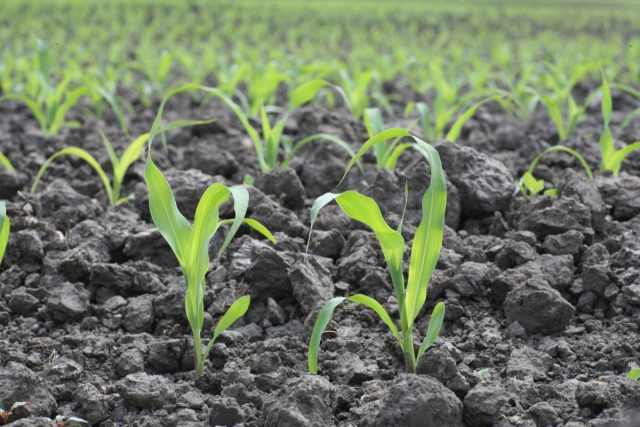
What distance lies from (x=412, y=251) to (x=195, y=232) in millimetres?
563

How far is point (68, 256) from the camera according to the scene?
260 centimetres

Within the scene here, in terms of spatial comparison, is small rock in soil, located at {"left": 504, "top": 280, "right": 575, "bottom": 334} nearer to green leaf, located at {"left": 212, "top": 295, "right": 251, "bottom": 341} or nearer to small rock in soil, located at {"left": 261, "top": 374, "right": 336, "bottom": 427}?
small rock in soil, located at {"left": 261, "top": 374, "right": 336, "bottom": 427}

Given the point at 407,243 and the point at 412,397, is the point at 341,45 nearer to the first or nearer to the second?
the point at 407,243

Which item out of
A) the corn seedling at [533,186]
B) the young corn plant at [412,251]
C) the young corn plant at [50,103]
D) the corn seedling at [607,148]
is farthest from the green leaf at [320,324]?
the young corn plant at [50,103]

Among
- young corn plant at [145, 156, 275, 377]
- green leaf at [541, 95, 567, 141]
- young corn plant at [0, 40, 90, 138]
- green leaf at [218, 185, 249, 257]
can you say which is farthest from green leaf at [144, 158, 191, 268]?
green leaf at [541, 95, 567, 141]

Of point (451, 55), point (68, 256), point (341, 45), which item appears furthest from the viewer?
point (341, 45)

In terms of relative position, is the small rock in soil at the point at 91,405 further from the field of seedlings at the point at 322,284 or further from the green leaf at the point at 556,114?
→ the green leaf at the point at 556,114

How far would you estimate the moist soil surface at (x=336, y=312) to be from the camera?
1.84 metres

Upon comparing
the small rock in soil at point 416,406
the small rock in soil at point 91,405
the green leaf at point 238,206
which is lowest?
the small rock in soil at point 91,405

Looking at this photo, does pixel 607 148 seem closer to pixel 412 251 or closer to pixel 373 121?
pixel 373 121

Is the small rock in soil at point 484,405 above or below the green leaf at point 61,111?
below

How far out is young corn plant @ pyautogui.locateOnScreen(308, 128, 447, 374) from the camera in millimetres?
1855

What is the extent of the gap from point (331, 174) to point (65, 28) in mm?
9720

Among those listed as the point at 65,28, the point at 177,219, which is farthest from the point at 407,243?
the point at 65,28
